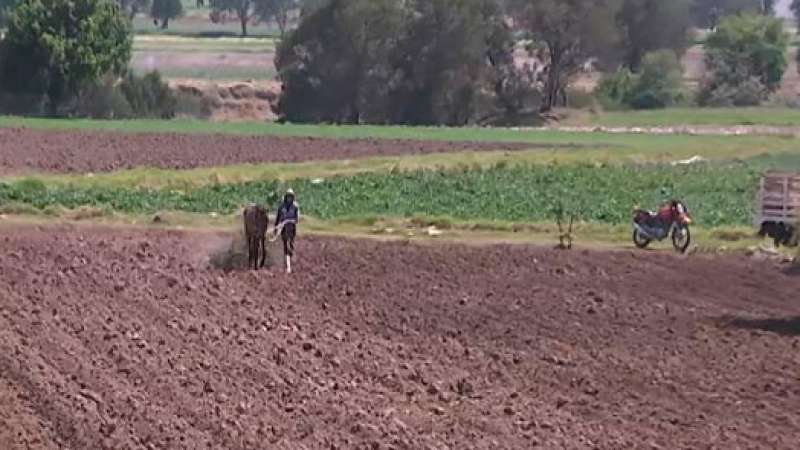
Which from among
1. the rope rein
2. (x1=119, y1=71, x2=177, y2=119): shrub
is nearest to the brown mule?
the rope rein

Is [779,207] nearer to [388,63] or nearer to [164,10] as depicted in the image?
[388,63]

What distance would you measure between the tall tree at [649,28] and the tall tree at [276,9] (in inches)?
2519

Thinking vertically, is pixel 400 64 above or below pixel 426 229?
below

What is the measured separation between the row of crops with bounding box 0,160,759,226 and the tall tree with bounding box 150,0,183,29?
13361 centimetres

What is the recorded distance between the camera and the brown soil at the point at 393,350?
1884cm

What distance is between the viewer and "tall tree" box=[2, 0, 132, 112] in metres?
85.8

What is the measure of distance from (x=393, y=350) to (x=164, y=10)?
539 feet

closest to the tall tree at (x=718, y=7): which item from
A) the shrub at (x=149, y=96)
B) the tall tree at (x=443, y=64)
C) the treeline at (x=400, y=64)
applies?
the treeline at (x=400, y=64)

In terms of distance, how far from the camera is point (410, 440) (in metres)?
18.3

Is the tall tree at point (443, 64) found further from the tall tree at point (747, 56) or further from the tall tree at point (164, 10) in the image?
the tall tree at point (164, 10)

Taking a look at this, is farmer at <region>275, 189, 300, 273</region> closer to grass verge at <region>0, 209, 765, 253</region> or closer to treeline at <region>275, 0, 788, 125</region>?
grass verge at <region>0, 209, 765, 253</region>

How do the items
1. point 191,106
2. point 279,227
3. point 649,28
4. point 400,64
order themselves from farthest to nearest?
point 649,28 < point 191,106 < point 400,64 < point 279,227

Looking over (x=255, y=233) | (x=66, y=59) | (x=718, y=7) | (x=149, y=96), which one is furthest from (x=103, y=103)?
(x=718, y=7)

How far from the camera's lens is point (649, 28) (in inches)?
4648
